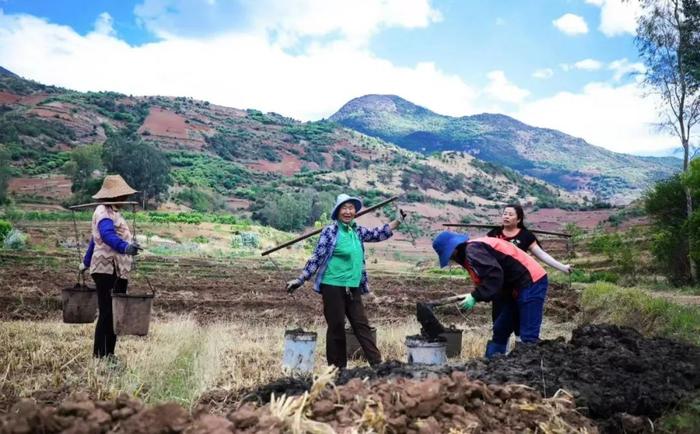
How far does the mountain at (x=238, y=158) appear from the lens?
63594mm

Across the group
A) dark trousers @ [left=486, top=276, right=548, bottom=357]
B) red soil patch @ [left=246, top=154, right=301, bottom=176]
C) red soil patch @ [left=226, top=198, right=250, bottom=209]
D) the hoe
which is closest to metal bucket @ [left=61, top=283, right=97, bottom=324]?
the hoe

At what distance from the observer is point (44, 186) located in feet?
170

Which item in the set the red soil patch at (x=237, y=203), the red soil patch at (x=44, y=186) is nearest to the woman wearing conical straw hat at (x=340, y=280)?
the red soil patch at (x=44, y=186)

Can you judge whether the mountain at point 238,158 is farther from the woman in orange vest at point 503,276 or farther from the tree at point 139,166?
the woman in orange vest at point 503,276

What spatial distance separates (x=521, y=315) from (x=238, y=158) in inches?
3392

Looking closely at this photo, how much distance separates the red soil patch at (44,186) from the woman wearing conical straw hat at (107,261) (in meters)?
46.3

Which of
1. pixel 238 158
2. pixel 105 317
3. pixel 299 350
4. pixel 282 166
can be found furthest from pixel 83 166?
pixel 299 350

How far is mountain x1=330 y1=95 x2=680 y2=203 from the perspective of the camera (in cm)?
13662

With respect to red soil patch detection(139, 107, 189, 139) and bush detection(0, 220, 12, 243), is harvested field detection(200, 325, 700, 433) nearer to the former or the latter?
bush detection(0, 220, 12, 243)

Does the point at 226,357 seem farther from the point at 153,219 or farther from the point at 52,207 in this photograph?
the point at 52,207

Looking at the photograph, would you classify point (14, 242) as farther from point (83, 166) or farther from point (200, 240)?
point (83, 166)

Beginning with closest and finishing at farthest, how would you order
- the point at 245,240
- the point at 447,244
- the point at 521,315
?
the point at 447,244 < the point at 521,315 < the point at 245,240

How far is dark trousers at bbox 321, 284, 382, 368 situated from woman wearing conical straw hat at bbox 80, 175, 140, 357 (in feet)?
6.27

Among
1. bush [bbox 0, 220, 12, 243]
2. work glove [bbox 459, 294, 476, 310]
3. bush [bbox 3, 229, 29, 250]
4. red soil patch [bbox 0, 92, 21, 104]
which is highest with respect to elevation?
red soil patch [bbox 0, 92, 21, 104]
